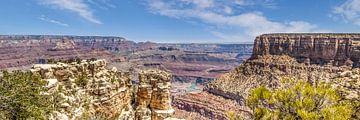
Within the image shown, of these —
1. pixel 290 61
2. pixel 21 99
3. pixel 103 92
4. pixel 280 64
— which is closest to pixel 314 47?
pixel 290 61

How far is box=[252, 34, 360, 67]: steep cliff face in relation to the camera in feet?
301

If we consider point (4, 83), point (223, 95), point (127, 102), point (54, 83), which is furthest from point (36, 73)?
point (223, 95)

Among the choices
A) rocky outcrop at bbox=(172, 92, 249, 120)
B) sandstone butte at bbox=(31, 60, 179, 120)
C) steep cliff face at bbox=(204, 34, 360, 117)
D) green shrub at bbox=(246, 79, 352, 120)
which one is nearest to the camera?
green shrub at bbox=(246, 79, 352, 120)

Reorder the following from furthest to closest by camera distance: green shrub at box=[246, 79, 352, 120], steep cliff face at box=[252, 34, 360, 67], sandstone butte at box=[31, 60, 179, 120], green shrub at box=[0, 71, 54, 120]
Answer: steep cliff face at box=[252, 34, 360, 67] → sandstone butte at box=[31, 60, 179, 120] → green shrub at box=[0, 71, 54, 120] → green shrub at box=[246, 79, 352, 120]

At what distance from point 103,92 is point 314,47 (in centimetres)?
8757

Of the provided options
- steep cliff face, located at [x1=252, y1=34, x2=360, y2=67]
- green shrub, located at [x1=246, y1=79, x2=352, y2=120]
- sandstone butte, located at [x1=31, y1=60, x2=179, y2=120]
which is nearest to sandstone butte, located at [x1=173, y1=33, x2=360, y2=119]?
steep cliff face, located at [x1=252, y1=34, x2=360, y2=67]

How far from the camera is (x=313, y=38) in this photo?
338ft

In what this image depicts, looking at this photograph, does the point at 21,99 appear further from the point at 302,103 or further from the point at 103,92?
the point at 302,103

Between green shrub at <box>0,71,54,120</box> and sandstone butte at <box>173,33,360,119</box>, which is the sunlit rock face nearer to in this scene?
sandstone butte at <box>173,33,360,119</box>

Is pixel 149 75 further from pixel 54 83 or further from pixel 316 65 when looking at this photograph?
pixel 316 65

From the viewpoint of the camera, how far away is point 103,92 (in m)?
22.7

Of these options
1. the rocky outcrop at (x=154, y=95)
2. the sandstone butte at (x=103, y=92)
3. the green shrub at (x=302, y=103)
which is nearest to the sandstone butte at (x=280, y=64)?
the rocky outcrop at (x=154, y=95)

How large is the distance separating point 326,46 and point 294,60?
889 cm

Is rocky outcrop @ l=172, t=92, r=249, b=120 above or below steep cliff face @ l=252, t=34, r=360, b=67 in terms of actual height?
below
